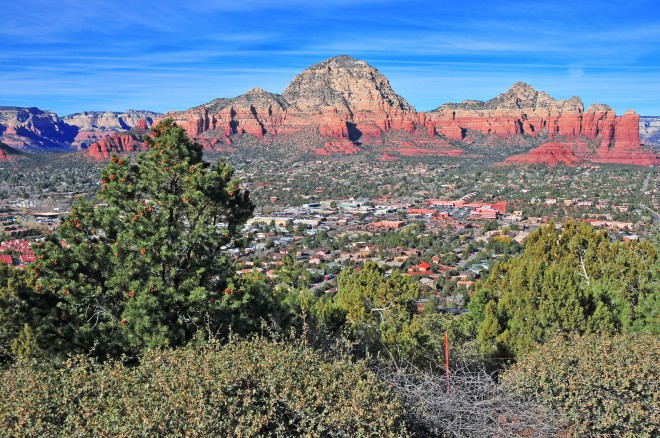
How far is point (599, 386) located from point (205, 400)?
19.3 ft

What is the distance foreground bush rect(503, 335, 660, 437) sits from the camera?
759cm

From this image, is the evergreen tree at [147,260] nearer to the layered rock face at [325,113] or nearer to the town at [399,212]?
the town at [399,212]

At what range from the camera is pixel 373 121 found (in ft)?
565

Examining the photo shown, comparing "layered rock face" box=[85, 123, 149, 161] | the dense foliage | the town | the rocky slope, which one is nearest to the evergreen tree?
the town

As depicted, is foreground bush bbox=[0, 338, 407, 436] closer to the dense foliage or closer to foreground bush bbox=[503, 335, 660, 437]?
foreground bush bbox=[503, 335, 660, 437]

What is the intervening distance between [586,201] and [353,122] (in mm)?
96925

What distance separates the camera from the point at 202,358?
276 inches

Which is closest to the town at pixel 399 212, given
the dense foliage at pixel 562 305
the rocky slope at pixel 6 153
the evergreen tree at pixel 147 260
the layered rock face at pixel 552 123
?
the evergreen tree at pixel 147 260

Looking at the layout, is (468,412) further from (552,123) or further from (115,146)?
(552,123)

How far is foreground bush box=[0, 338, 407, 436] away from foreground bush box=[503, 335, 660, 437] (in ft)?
9.65

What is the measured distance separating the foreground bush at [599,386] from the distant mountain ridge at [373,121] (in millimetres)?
148461

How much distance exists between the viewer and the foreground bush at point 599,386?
759 cm

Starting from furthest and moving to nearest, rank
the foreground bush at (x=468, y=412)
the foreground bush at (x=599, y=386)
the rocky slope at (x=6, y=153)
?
the rocky slope at (x=6, y=153), the foreground bush at (x=599, y=386), the foreground bush at (x=468, y=412)

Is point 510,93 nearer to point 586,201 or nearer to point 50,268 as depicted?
point 586,201
